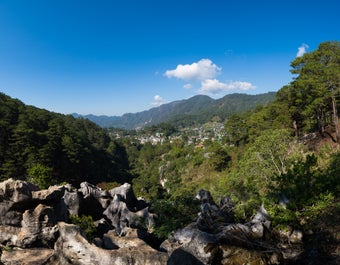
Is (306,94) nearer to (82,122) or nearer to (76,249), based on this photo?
(76,249)

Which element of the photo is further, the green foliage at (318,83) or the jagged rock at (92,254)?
the green foliage at (318,83)

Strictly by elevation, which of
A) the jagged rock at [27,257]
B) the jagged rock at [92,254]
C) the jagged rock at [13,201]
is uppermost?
the jagged rock at [13,201]

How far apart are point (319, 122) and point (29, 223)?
29.7 metres

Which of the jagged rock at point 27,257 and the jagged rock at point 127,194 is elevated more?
the jagged rock at point 27,257

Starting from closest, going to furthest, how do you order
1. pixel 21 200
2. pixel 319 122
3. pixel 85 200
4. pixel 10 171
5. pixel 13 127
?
pixel 21 200 → pixel 85 200 → pixel 319 122 → pixel 10 171 → pixel 13 127

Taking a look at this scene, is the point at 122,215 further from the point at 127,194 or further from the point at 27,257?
the point at 27,257

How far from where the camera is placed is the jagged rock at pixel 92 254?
18.5 feet

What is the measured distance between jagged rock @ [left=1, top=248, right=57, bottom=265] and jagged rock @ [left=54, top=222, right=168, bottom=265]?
0.35 meters

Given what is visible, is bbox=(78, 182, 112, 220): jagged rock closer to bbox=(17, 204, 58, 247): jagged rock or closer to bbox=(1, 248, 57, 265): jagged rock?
bbox=(17, 204, 58, 247): jagged rock

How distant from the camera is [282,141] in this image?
57.0ft

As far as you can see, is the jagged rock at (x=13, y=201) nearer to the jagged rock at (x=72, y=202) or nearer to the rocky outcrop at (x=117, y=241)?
the rocky outcrop at (x=117, y=241)

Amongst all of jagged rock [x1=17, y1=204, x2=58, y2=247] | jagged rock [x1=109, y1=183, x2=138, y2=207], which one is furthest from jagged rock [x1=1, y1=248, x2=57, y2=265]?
jagged rock [x1=109, y1=183, x2=138, y2=207]

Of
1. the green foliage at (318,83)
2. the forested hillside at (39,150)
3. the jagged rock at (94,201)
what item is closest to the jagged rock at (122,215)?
the jagged rock at (94,201)

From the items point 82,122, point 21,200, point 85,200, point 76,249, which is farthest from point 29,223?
point 82,122
